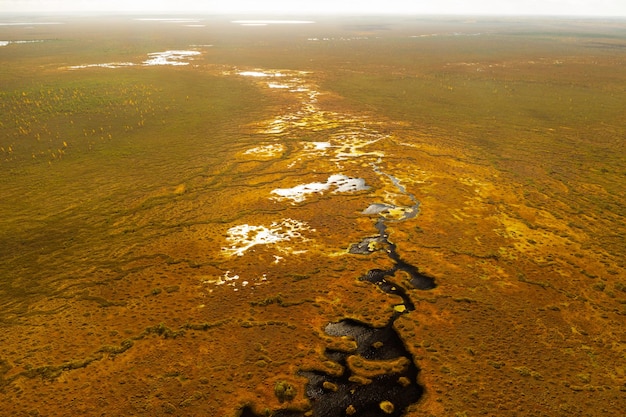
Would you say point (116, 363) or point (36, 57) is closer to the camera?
point (116, 363)

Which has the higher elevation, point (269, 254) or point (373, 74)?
point (373, 74)

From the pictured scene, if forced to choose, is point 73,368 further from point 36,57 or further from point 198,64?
point 36,57

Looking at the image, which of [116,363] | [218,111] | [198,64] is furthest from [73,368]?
[198,64]

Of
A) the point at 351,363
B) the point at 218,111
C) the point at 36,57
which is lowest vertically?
the point at 351,363

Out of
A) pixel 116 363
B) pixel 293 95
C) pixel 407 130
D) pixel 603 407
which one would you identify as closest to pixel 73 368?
pixel 116 363

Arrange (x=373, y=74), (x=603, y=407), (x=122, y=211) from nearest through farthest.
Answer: (x=603, y=407), (x=122, y=211), (x=373, y=74)

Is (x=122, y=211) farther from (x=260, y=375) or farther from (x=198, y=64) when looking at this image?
(x=198, y=64)

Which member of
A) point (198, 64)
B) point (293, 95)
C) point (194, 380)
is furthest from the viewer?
point (198, 64)
